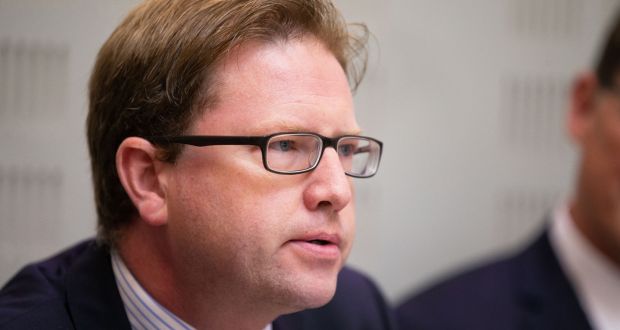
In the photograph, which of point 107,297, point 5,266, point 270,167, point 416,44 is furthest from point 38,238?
point 416,44

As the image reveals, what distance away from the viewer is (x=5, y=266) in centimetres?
178

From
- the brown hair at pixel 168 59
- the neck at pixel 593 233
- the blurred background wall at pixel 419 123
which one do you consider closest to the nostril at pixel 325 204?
the brown hair at pixel 168 59

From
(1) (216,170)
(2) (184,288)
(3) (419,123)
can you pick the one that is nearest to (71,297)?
(2) (184,288)

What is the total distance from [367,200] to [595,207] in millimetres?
637

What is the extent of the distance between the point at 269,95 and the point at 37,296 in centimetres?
53

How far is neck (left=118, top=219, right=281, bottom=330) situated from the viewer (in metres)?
1.15

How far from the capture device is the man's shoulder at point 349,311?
4.65ft

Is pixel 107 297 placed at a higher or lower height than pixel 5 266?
higher

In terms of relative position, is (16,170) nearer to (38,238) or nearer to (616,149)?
(38,238)

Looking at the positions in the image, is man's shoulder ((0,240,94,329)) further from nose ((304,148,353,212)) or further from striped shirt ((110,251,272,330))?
nose ((304,148,353,212))

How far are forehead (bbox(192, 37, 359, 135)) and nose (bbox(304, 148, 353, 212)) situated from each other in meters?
0.05

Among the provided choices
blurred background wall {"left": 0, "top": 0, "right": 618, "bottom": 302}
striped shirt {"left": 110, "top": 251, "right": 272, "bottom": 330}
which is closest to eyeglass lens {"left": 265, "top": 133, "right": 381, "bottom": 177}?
striped shirt {"left": 110, "top": 251, "right": 272, "bottom": 330}

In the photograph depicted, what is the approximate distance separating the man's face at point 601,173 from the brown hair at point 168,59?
99 cm

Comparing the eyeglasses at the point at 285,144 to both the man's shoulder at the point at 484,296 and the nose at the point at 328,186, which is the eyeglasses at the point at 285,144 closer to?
the nose at the point at 328,186
